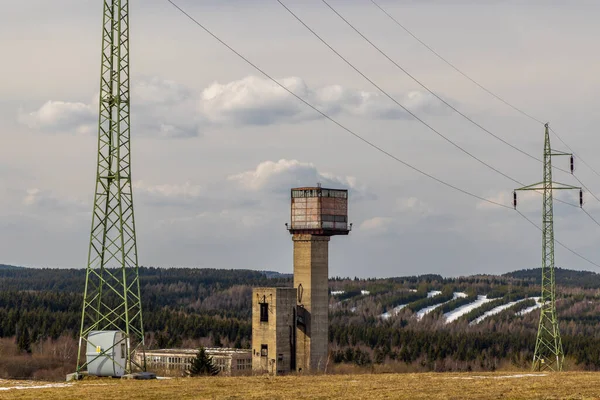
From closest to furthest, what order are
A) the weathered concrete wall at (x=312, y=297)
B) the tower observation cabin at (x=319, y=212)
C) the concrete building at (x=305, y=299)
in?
the concrete building at (x=305, y=299) → the weathered concrete wall at (x=312, y=297) → the tower observation cabin at (x=319, y=212)

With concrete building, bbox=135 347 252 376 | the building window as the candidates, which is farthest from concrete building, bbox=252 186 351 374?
concrete building, bbox=135 347 252 376

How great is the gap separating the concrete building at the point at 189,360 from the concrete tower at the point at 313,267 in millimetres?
13148

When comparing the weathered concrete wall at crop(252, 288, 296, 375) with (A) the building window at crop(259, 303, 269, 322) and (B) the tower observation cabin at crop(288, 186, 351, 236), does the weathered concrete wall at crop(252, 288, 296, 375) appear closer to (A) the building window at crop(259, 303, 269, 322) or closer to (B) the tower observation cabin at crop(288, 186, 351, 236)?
(A) the building window at crop(259, 303, 269, 322)

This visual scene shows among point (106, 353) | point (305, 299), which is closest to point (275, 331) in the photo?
point (305, 299)

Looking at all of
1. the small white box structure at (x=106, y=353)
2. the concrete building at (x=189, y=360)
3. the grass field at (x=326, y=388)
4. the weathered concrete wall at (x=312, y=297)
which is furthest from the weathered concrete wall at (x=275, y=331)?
the grass field at (x=326, y=388)

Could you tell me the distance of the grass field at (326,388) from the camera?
161 feet

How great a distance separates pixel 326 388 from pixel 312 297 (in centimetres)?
8928

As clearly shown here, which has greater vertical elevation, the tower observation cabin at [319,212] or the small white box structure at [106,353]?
the tower observation cabin at [319,212]

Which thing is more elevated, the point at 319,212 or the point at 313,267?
the point at 319,212

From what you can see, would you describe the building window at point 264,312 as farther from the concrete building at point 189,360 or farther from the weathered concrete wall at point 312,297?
the concrete building at point 189,360

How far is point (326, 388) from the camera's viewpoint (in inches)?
2094

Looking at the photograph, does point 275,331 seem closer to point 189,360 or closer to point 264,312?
point 264,312

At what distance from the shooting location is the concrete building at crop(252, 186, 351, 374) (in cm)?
13962

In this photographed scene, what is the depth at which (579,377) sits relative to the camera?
6350 centimetres
